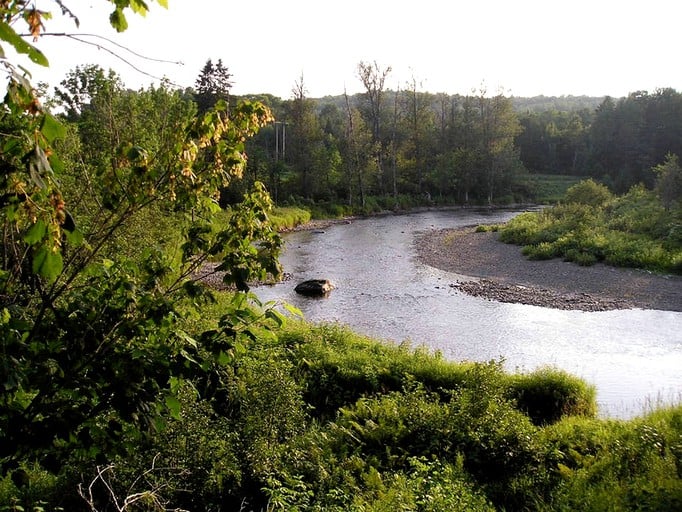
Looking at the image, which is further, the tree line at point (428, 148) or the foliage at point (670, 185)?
the tree line at point (428, 148)

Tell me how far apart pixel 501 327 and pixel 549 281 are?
24.5ft

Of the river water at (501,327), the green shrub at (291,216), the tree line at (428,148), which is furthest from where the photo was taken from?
the tree line at (428,148)

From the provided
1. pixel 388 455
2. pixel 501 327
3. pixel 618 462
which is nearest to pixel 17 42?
pixel 388 455

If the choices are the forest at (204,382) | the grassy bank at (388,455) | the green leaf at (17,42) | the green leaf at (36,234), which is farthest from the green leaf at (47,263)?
the grassy bank at (388,455)

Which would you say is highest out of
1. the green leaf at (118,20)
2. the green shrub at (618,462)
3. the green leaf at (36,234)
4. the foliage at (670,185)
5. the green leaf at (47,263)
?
the green leaf at (118,20)

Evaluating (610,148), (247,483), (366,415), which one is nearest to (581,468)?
(366,415)

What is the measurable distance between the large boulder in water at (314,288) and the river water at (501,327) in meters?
0.36

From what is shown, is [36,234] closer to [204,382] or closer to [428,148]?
[204,382]

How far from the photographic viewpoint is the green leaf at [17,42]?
150 cm

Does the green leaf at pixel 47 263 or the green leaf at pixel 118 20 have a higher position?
the green leaf at pixel 118 20

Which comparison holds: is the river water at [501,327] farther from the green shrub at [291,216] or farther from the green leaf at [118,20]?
the green shrub at [291,216]

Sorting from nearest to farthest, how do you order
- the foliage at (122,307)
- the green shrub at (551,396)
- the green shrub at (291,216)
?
the foliage at (122,307) < the green shrub at (551,396) < the green shrub at (291,216)

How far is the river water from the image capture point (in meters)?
12.2

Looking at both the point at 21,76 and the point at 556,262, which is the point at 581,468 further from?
the point at 556,262
